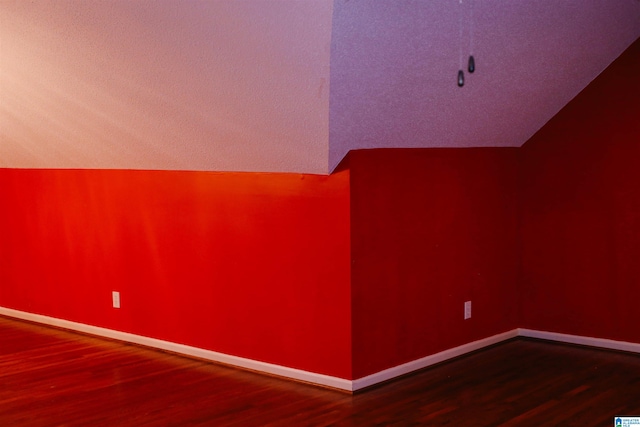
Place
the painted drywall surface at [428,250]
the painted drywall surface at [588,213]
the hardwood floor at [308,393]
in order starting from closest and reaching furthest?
the hardwood floor at [308,393], the painted drywall surface at [428,250], the painted drywall surface at [588,213]

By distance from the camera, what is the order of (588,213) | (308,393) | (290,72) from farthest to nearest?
1. (588,213)
2. (308,393)
3. (290,72)

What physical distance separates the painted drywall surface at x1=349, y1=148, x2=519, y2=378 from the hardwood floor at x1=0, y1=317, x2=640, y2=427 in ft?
0.67

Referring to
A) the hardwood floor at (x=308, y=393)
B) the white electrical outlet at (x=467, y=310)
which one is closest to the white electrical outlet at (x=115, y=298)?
the hardwood floor at (x=308, y=393)

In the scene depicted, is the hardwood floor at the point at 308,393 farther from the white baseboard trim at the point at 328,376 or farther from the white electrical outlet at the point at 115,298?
the white electrical outlet at the point at 115,298

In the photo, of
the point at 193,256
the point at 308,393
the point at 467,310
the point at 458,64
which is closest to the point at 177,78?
the point at 458,64

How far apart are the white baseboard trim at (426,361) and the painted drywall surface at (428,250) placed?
0.11 ft

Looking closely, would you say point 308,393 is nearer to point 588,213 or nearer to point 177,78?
point 177,78

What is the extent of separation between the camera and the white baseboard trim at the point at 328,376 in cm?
444

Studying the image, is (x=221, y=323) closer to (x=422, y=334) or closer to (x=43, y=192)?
(x=422, y=334)

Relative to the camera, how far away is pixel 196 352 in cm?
507

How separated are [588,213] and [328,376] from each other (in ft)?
6.39

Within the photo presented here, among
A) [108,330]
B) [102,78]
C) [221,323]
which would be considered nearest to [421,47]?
[102,78]

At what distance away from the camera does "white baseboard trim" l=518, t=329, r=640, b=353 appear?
5.08 meters

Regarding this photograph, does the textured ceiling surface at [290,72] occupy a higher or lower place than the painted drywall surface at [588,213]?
higher
